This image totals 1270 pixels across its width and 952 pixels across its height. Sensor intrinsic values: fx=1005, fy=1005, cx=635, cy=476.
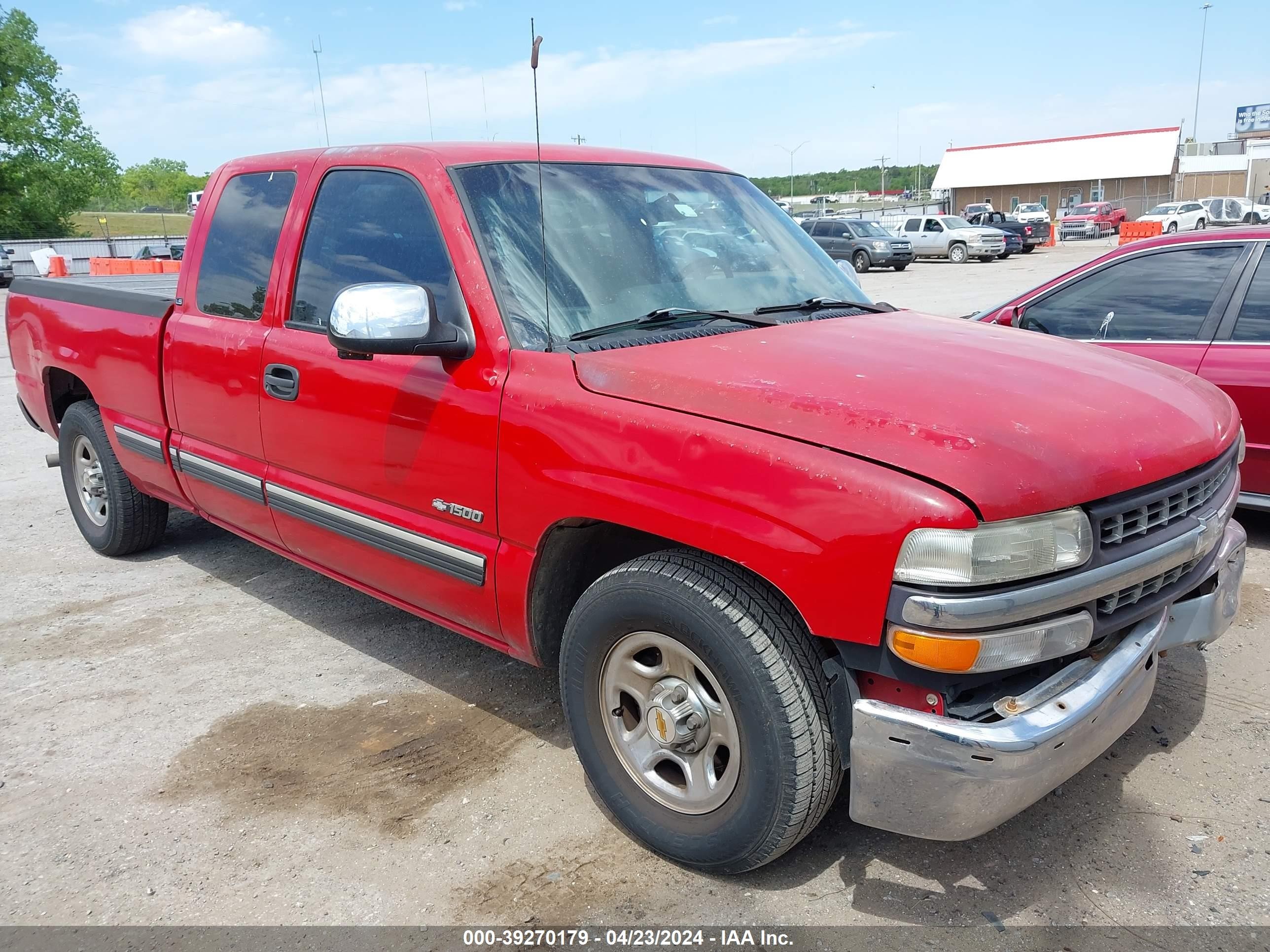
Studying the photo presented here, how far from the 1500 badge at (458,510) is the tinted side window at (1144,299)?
3.89 metres

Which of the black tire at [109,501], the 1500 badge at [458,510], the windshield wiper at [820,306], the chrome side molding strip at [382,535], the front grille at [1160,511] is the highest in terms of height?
the windshield wiper at [820,306]

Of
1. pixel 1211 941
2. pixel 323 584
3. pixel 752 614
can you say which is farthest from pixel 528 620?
pixel 323 584

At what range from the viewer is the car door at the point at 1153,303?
16.7 feet

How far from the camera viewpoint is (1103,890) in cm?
259

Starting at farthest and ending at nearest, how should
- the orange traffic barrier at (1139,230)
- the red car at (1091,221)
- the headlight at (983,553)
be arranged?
1. the red car at (1091,221)
2. the orange traffic barrier at (1139,230)
3. the headlight at (983,553)

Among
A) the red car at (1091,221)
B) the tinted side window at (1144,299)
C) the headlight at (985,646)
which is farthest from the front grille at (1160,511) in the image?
the red car at (1091,221)

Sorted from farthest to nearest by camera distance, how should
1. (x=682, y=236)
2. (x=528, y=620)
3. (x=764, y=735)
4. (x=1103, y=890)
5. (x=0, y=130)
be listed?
(x=0, y=130)
(x=682, y=236)
(x=528, y=620)
(x=1103, y=890)
(x=764, y=735)

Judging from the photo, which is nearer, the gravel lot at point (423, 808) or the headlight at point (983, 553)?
the headlight at point (983, 553)

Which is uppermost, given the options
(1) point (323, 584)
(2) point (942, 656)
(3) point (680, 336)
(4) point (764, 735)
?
(3) point (680, 336)

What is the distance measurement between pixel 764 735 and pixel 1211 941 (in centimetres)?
117

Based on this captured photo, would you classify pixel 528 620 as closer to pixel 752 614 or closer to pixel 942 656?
pixel 752 614

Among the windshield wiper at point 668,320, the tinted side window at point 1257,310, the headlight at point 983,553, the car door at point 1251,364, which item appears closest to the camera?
the headlight at point 983,553

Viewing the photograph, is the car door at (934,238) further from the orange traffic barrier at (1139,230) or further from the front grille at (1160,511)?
the front grille at (1160,511)

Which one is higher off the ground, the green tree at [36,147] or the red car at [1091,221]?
the green tree at [36,147]
